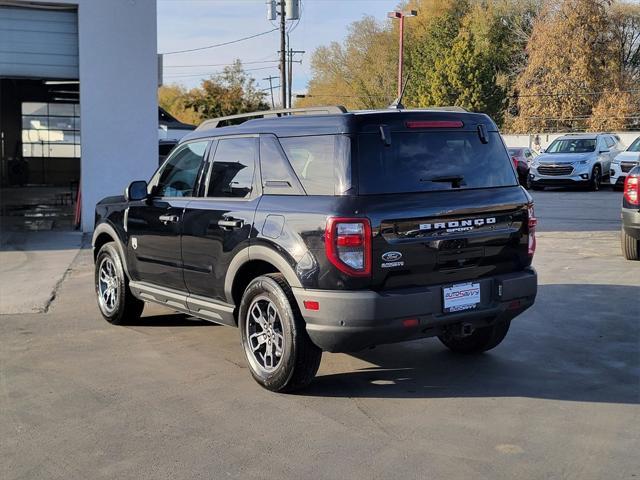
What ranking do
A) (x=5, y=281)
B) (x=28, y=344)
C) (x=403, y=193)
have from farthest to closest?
(x=5, y=281)
(x=28, y=344)
(x=403, y=193)

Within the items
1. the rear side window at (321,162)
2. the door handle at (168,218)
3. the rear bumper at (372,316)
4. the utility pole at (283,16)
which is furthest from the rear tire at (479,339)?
the utility pole at (283,16)

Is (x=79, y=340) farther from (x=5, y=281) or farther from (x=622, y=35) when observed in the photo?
(x=622, y=35)

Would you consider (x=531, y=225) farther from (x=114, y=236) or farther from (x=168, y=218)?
(x=114, y=236)

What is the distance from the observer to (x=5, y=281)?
32.8 feet

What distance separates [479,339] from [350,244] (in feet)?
6.84

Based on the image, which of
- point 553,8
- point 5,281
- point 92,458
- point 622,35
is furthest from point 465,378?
point 622,35

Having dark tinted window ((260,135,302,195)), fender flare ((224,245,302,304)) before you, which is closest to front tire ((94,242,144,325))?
fender flare ((224,245,302,304))

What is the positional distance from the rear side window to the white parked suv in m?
19.7

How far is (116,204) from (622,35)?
56198 millimetres

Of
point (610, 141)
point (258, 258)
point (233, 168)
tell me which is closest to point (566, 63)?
point (610, 141)

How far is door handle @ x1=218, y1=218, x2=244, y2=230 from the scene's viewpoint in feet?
18.4

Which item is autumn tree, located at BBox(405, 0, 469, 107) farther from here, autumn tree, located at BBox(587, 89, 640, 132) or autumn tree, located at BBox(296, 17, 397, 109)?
autumn tree, located at BBox(587, 89, 640, 132)

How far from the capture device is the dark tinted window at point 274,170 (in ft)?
17.7

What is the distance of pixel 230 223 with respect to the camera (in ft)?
18.6
